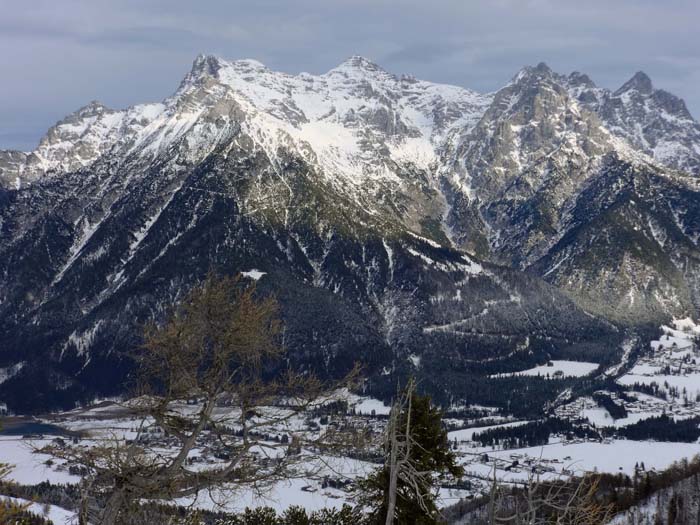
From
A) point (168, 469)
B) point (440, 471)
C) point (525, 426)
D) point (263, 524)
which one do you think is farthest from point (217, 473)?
point (525, 426)

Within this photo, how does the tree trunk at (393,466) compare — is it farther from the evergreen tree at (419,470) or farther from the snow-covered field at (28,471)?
the snow-covered field at (28,471)

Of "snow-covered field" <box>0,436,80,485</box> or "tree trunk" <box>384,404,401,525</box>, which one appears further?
"snow-covered field" <box>0,436,80,485</box>

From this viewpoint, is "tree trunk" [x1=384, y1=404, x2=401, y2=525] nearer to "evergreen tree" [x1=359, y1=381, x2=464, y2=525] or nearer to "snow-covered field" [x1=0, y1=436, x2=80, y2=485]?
"evergreen tree" [x1=359, y1=381, x2=464, y2=525]

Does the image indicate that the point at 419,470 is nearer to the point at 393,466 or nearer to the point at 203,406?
the point at 203,406

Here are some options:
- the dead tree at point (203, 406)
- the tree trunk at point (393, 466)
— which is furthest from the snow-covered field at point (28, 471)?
the tree trunk at point (393, 466)

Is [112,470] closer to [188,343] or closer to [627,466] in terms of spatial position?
[188,343]

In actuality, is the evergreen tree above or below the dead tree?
below

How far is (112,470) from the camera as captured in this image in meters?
14.1

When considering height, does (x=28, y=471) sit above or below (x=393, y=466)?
below

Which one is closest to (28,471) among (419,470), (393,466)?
(419,470)

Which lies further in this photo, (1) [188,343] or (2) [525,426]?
(2) [525,426]

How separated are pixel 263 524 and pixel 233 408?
53.0ft

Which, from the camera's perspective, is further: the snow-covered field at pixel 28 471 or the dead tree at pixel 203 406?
the snow-covered field at pixel 28 471

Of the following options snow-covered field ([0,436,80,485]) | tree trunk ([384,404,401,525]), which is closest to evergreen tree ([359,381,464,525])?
tree trunk ([384,404,401,525])
